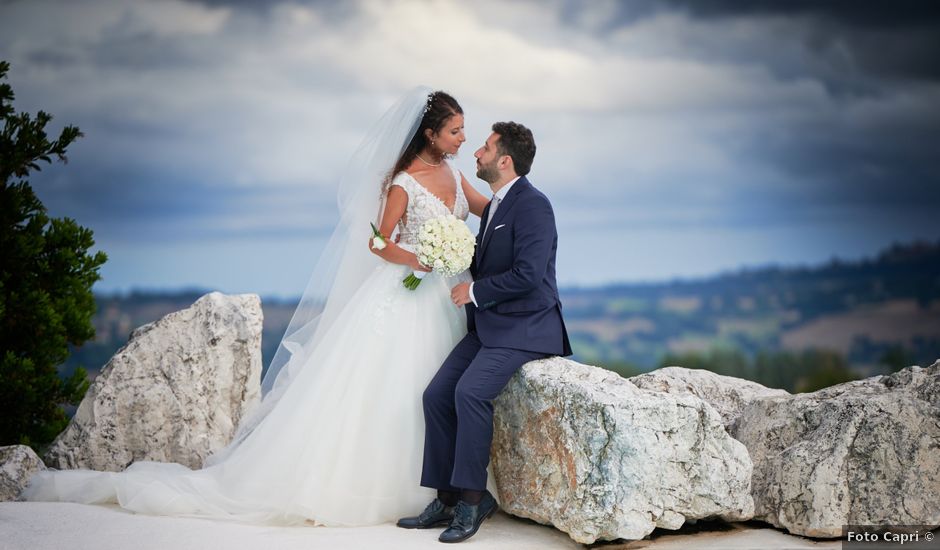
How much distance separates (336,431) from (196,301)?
2.85 meters

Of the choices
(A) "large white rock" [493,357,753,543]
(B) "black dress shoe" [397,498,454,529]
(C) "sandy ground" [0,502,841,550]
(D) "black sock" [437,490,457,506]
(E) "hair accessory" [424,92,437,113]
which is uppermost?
(E) "hair accessory" [424,92,437,113]

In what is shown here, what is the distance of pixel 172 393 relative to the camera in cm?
866

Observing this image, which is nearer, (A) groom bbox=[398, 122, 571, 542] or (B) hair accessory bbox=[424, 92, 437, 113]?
(A) groom bbox=[398, 122, 571, 542]

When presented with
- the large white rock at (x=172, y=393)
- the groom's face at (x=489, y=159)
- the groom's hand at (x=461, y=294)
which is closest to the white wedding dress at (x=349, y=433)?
the groom's hand at (x=461, y=294)

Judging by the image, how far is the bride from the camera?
22.7 ft

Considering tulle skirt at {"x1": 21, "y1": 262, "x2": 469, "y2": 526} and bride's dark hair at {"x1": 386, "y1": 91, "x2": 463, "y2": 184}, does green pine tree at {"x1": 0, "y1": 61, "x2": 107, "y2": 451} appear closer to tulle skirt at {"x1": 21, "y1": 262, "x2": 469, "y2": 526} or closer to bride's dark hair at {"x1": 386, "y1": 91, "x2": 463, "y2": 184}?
tulle skirt at {"x1": 21, "y1": 262, "x2": 469, "y2": 526}

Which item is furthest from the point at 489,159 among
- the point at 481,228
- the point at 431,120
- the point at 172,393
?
the point at 172,393

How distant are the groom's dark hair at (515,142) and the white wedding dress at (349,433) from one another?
31.4 inches

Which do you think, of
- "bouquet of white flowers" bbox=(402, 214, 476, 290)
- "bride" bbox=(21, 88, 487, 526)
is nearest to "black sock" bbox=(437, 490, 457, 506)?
"bride" bbox=(21, 88, 487, 526)

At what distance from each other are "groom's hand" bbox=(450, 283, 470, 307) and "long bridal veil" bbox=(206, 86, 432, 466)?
3.42 ft

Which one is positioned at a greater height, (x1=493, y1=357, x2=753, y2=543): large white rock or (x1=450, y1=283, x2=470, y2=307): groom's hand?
(x1=450, y1=283, x2=470, y2=307): groom's hand

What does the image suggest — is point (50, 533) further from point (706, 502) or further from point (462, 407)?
point (706, 502)

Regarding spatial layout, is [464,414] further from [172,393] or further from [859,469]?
[172,393]

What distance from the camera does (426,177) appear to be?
749 centimetres
